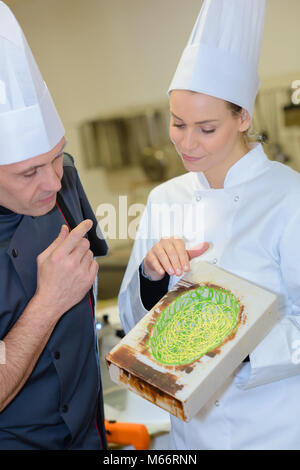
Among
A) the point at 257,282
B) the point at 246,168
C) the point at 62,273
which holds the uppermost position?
the point at 246,168

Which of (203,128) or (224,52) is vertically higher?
(224,52)

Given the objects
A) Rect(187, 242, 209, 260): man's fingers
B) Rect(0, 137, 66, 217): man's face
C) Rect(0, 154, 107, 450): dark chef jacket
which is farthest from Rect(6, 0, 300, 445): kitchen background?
Rect(0, 137, 66, 217): man's face

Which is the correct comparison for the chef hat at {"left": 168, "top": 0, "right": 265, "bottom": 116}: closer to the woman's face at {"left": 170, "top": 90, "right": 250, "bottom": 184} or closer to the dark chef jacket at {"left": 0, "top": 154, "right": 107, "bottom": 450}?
the woman's face at {"left": 170, "top": 90, "right": 250, "bottom": 184}

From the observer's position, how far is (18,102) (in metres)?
1.03

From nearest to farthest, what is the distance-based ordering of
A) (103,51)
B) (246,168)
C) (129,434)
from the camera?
1. (246,168)
2. (129,434)
3. (103,51)

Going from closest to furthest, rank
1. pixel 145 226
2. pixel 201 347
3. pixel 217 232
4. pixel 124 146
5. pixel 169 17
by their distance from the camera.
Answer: pixel 201 347 < pixel 217 232 < pixel 145 226 < pixel 169 17 < pixel 124 146

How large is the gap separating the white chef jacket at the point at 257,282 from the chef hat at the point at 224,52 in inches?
7.5

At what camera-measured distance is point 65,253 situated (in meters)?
1.07

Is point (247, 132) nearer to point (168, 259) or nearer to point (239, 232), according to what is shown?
point (239, 232)

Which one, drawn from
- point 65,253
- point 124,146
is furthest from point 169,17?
point 65,253

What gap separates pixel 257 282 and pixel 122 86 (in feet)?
7.97

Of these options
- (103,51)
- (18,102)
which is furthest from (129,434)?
(103,51)
